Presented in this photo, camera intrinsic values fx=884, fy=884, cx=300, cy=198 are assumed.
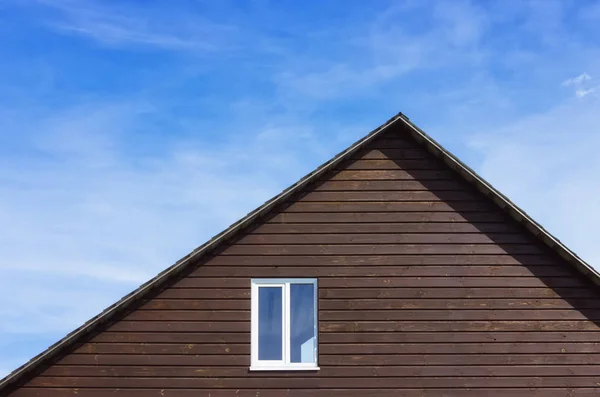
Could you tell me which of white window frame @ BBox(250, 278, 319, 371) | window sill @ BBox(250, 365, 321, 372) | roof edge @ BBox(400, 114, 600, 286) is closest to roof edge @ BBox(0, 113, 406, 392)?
roof edge @ BBox(400, 114, 600, 286)

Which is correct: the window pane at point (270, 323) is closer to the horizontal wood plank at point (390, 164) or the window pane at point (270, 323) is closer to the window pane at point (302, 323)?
the window pane at point (302, 323)

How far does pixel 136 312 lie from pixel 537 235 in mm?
8066

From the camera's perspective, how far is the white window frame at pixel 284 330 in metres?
16.9

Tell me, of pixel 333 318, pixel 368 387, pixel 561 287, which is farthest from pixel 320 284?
pixel 561 287

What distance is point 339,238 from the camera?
17719mm

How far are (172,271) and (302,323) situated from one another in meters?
2.73

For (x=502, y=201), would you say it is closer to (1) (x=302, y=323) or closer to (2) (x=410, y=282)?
(2) (x=410, y=282)

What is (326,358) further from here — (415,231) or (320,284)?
(415,231)

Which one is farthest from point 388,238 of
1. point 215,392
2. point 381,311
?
point 215,392

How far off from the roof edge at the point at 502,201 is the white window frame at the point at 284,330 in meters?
3.66

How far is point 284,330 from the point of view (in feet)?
56.4

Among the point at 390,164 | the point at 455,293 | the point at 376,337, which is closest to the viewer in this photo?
the point at 376,337

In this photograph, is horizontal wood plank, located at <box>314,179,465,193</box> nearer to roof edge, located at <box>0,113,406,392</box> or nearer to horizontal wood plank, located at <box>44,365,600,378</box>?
roof edge, located at <box>0,113,406,392</box>

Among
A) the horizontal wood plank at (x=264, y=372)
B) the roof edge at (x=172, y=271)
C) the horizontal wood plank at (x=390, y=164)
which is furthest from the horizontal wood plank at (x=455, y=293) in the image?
the horizontal wood plank at (x=390, y=164)
